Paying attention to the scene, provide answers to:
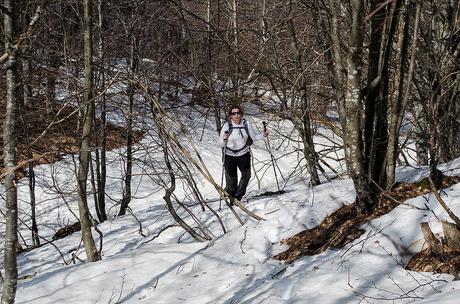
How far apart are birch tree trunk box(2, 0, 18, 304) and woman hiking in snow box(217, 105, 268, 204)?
376 centimetres

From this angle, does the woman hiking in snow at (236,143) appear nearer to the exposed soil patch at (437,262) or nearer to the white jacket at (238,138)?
the white jacket at (238,138)

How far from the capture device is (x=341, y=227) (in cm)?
512

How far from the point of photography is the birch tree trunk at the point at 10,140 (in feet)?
13.4

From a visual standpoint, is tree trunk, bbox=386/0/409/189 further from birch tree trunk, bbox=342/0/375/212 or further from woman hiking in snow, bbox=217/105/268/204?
woman hiking in snow, bbox=217/105/268/204

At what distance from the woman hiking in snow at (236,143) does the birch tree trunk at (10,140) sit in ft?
12.3

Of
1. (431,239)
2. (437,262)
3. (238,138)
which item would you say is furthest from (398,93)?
(238,138)

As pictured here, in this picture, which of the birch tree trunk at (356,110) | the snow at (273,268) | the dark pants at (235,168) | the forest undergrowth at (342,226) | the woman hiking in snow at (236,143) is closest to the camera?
the snow at (273,268)

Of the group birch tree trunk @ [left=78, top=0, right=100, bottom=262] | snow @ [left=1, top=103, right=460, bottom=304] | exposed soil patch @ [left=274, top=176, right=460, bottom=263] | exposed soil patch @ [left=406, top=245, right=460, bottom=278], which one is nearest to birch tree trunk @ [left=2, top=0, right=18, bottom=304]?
snow @ [left=1, top=103, right=460, bottom=304]

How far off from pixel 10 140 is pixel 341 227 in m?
3.23

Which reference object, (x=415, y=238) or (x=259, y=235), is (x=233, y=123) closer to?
(x=259, y=235)

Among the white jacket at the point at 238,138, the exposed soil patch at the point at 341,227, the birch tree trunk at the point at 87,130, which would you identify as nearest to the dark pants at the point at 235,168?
the white jacket at the point at 238,138

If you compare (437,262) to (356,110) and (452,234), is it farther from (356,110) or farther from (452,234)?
(356,110)

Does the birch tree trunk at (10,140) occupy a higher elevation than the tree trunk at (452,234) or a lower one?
higher

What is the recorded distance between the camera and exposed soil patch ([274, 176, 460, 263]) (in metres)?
4.91
